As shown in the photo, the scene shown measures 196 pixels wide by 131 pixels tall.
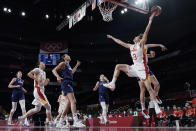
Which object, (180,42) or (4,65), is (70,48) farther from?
(180,42)

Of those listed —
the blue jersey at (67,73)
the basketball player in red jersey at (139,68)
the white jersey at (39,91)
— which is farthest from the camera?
the white jersey at (39,91)

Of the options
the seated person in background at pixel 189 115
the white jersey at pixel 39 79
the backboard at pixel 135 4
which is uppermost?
the backboard at pixel 135 4

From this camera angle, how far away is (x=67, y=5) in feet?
67.0

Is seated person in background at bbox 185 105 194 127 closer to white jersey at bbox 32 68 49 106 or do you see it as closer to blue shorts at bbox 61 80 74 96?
blue shorts at bbox 61 80 74 96

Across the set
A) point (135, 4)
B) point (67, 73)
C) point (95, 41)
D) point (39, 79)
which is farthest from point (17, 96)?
point (95, 41)

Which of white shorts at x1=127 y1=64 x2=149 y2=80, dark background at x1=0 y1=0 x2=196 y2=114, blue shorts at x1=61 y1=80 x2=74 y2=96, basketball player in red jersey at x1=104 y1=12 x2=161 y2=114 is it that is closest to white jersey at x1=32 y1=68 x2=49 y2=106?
blue shorts at x1=61 y1=80 x2=74 y2=96

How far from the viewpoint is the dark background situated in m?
20.4

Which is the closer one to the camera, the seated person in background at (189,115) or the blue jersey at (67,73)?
the blue jersey at (67,73)

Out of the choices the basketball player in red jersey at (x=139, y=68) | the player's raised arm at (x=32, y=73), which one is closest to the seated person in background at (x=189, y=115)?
the basketball player in red jersey at (x=139, y=68)

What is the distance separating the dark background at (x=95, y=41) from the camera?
2042cm

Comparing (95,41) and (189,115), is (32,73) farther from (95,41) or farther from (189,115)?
(95,41)

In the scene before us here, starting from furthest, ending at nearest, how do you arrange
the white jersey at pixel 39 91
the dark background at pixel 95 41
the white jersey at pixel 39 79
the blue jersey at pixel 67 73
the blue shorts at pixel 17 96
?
1. the dark background at pixel 95 41
2. the blue shorts at pixel 17 96
3. the white jersey at pixel 39 79
4. the white jersey at pixel 39 91
5. the blue jersey at pixel 67 73

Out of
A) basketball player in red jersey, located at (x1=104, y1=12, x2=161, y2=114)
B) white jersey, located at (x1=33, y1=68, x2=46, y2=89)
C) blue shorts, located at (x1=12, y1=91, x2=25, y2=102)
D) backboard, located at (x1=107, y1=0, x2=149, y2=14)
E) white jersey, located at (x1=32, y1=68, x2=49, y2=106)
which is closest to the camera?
basketball player in red jersey, located at (x1=104, y1=12, x2=161, y2=114)

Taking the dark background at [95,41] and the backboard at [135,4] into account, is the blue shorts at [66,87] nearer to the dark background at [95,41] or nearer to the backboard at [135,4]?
the backboard at [135,4]
